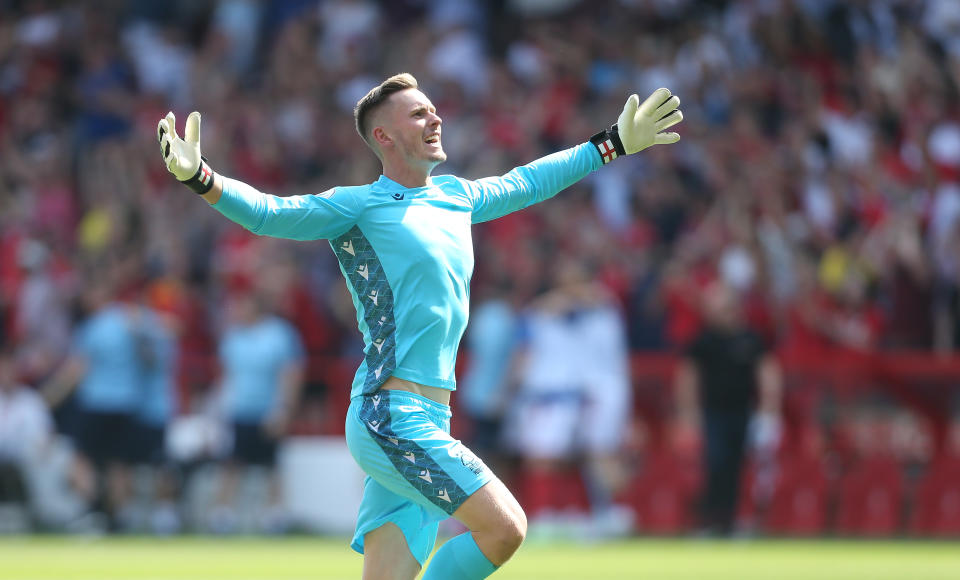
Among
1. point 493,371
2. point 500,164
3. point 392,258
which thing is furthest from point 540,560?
point 392,258

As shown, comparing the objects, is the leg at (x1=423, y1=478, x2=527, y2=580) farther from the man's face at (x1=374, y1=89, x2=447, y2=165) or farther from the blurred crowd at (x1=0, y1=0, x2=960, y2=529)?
the blurred crowd at (x1=0, y1=0, x2=960, y2=529)

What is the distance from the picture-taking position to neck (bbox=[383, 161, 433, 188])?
6750 mm

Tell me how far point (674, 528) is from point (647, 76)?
634 cm

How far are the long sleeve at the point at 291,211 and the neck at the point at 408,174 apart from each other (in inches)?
10.7

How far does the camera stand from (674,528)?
1616 centimetres

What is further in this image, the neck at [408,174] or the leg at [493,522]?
the neck at [408,174]

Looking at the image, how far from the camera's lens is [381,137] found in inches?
267

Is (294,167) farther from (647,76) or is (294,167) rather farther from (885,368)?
(885,368)

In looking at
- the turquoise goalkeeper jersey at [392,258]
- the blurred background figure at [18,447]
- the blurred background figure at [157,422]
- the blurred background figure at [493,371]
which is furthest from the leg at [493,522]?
the blurred background figure at [18,447]

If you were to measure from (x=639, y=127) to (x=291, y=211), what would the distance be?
1.80m

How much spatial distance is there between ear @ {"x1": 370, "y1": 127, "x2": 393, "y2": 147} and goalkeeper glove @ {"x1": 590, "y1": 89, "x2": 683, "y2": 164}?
1.05m

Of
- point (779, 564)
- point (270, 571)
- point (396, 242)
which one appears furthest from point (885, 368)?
point (396, 242)

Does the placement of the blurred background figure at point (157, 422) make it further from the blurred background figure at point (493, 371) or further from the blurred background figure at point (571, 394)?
the blurred background figure at point (571, 394)

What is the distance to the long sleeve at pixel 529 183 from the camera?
6.95m
